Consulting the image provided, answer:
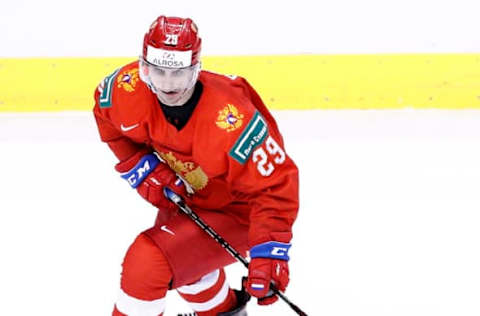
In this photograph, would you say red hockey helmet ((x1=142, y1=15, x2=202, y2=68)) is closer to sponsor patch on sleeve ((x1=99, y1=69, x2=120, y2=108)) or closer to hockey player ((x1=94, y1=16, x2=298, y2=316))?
hockey player ((x1=94, y1=16, x2=298, y2=316))

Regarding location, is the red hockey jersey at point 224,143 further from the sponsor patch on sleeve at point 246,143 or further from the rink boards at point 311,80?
the rink boards at point 311,80

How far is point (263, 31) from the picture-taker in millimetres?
4113

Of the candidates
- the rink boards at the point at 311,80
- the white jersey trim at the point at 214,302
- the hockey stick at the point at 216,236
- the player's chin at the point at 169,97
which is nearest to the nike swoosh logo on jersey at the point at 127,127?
the player's chin at the point at 169,97

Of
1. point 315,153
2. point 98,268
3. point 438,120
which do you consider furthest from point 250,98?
point 438,120

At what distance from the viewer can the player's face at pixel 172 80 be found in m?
1.98

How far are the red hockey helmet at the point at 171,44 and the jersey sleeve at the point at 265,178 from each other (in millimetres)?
216

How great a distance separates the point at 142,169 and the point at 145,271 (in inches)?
14.8

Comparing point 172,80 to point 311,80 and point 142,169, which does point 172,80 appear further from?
point 311,80

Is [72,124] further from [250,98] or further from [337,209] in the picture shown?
[250,98]

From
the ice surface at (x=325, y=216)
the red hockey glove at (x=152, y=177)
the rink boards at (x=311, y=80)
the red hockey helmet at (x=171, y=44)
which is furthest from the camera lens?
the rink boards at (x=311, y=80)

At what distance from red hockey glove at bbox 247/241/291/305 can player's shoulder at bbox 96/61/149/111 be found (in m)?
0.46

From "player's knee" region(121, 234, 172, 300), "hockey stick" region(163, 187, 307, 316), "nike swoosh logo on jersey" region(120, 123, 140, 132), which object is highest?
"nike swoosh logo on jersey" region(120, 123, 140, 132)

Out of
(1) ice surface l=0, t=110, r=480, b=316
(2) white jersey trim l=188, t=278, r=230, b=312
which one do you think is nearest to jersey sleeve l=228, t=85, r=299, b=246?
(2) white jersey trim l=188, t=278, r=230, b=312

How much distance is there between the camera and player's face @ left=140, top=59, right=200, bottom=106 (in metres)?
1.98
